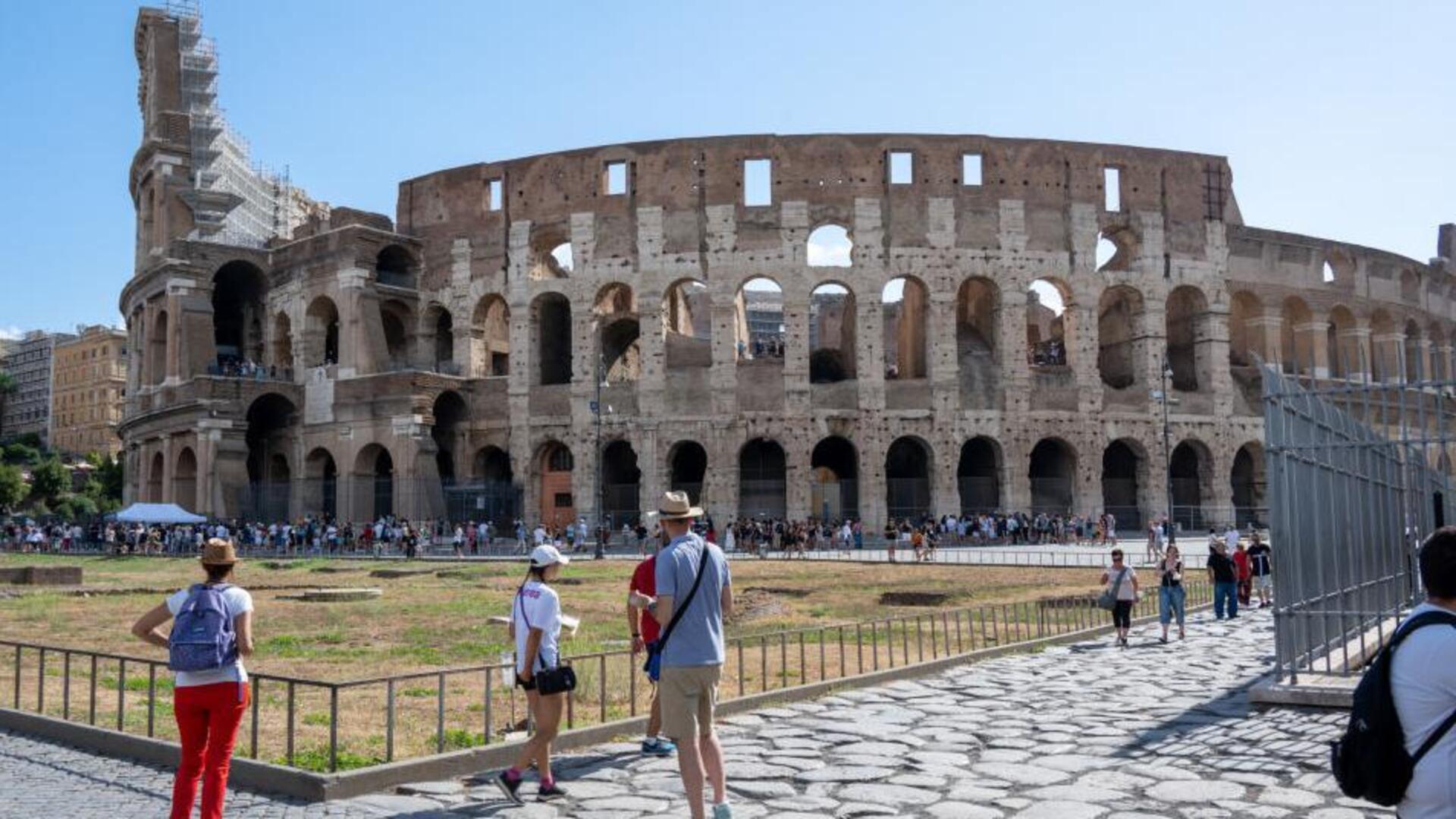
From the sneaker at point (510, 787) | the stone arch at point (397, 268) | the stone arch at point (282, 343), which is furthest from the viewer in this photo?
the stone arch at point (282, 343)

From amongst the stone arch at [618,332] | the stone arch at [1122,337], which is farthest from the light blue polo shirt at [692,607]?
the stone arch at [1122,337]

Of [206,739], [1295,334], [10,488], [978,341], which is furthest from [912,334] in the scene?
[10,488]

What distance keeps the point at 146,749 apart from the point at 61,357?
350ft

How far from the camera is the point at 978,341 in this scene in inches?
1596

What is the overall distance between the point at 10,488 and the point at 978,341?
5667cm

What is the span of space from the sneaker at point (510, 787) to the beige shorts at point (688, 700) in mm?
1006

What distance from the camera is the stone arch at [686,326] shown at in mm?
38000

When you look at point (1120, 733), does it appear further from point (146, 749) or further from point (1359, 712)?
point (146, 749)

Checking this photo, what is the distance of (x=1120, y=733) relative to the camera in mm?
7773

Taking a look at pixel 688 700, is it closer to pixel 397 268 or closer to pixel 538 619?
pixel 538 619

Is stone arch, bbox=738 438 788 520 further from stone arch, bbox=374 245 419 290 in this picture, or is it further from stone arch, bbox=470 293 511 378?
stone arch, bbox=374 245 419 290

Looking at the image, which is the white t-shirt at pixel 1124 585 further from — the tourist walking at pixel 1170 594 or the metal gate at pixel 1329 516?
the metal gate at pixel 1329 516

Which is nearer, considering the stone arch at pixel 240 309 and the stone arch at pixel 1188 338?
the stone arch at pixel 1188 338

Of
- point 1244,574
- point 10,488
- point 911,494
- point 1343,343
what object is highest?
point 1343,343
